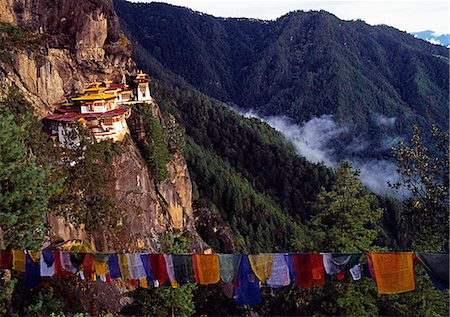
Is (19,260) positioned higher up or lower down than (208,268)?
higher up

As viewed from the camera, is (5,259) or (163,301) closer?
(5,259)

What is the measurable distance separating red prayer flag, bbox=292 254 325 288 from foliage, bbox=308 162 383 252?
12.1ft

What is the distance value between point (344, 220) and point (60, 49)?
31364 mm

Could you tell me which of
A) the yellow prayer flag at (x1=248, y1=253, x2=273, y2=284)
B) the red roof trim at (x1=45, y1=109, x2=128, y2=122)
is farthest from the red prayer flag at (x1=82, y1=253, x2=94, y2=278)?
the red roof trim at (x1=45, y1=109, x2=128, y2=122)

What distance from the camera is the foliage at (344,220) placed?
18.0 m

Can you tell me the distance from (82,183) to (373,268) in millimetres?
18012

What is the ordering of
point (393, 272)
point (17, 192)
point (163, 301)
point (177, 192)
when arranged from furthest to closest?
1. point (177, 192)
2. point (163, 301)
3. point (17, 192)
4. point (393, 272)

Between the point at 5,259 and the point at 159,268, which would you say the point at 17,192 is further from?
the point at 159,268

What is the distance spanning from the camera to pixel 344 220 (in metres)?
18.4

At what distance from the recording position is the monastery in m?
34.6

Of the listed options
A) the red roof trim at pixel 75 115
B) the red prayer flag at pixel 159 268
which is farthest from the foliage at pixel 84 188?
the red prayer flag at pixel 159 268

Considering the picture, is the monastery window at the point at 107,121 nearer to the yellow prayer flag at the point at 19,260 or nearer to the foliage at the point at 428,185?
the yellow prayer flag at the point at 19,260

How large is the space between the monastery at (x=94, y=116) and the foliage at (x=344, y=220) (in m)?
19.6

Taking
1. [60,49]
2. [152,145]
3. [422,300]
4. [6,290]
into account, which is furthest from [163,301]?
[60,49]
